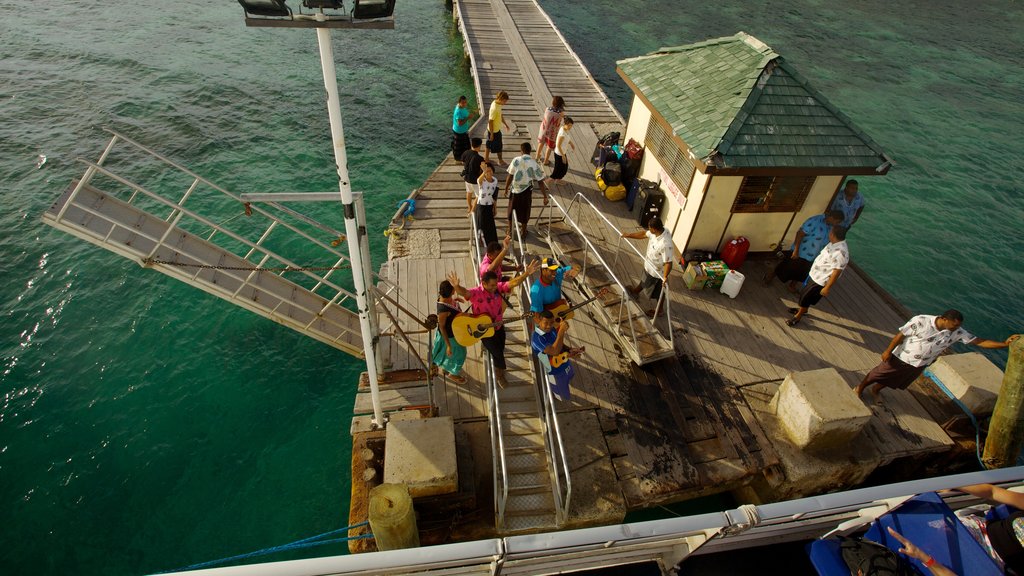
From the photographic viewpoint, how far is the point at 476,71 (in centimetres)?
2119

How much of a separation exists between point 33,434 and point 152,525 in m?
3.60

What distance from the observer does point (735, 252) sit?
11.5 m

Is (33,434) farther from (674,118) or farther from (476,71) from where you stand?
(476,71)

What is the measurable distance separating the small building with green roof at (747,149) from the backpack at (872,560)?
22.0 feet

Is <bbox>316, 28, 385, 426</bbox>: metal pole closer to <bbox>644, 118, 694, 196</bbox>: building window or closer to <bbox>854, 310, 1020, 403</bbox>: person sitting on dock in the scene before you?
<bbox>644, 118, 694, 196</bbox>: building window

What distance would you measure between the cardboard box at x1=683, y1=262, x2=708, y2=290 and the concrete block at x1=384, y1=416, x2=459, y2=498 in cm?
650

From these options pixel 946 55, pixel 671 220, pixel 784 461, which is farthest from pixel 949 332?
pixel 946 55

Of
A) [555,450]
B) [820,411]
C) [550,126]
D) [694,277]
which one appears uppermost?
[550,126]

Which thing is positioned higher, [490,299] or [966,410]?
[490,299]

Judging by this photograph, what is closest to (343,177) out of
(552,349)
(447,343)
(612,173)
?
(447,343)

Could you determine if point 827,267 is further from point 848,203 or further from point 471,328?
point 471,328

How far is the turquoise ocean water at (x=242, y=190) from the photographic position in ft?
31.9

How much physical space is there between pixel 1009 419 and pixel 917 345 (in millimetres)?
2091

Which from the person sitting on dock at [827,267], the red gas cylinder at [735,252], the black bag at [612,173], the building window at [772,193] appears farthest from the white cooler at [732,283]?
the black bag at [612,173]
